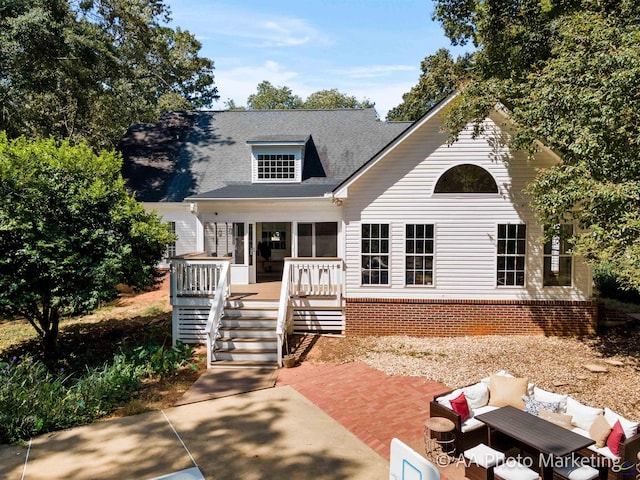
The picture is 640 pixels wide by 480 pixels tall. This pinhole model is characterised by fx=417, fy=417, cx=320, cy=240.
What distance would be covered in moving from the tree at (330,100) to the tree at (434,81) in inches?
520

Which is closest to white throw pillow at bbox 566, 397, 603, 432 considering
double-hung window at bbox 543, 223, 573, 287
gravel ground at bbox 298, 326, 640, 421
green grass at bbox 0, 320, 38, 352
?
gravel ground at bbox 298, 326, 640, 421

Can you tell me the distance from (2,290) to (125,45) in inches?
751

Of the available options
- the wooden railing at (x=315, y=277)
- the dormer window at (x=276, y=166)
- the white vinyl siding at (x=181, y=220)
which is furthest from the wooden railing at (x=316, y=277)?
the white vinyl siding at (x=181, y=220)

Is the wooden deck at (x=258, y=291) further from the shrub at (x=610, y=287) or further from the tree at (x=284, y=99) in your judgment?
the tree at (x=284, y=99)

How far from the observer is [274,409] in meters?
7.53

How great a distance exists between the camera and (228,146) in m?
20.1

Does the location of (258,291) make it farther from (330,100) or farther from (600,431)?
(330,100)

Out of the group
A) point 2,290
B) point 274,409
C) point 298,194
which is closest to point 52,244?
point 2,290

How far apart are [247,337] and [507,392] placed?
6.07m

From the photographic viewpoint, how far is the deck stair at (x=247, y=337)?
993 cm

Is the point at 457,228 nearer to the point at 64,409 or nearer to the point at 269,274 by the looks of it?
the point at 269,274

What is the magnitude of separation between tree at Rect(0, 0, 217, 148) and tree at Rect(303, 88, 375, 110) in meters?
22.9

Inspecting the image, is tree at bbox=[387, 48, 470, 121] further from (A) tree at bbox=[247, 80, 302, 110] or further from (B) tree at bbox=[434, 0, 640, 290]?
(A) tree at bbox=[247, 80, 302, 110]

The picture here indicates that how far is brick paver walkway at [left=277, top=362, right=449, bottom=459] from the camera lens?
21.7ft
